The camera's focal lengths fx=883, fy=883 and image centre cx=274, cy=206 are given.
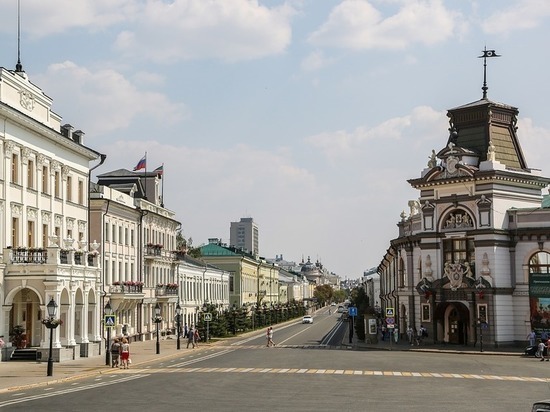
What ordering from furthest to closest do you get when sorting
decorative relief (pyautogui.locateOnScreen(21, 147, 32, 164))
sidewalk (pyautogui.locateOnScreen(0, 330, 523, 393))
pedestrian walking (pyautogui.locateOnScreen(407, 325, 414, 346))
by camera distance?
pedestrian walking (pyautogui.locateOnScreen(407, 325, 414, 346)), decorative relief (pyautogui.locateOnScreen(21, 147, 32, 164)), sidewalk (pyautogui.locateOnScreen(0, 330, 523, 393))

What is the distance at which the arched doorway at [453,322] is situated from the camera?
67338 mm

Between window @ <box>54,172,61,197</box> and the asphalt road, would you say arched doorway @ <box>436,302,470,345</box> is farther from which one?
window @ <box>54,172,61,197</box>

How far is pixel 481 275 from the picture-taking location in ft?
211

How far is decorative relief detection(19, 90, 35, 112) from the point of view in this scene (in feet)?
167

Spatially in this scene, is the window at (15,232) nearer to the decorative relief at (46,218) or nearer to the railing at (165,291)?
the decorative relief at (46,218)

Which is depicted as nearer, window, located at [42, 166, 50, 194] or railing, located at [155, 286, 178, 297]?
window, located at [42, 166, 50, 194]

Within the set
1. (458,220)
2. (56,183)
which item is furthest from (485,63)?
(56,183)

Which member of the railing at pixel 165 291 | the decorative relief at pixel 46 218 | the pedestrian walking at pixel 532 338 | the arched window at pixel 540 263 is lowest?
the pedestrian walking at pixel 532 338

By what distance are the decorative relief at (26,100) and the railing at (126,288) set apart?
20520mm

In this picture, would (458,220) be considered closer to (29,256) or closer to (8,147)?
(29,256)

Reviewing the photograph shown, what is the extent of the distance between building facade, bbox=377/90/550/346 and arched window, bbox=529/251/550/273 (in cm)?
7

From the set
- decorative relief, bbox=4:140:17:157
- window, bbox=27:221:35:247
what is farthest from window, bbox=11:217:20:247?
decorative relief, bbox=4:140:17:157

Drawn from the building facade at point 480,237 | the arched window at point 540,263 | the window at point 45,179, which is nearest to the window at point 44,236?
the window at point 45,179

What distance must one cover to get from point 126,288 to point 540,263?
3225 cm
